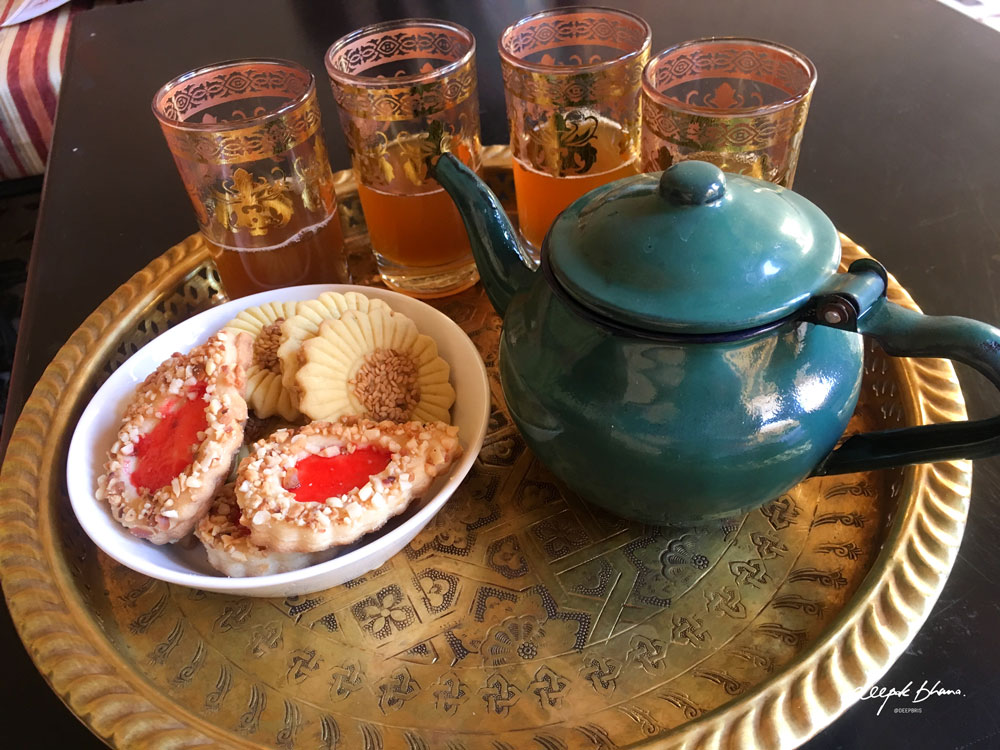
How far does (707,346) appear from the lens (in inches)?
18.9

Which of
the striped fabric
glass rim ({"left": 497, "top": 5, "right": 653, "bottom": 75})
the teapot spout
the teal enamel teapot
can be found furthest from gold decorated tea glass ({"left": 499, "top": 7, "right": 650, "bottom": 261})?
the striped fabric

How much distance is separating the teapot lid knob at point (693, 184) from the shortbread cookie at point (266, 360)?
1.30 feet

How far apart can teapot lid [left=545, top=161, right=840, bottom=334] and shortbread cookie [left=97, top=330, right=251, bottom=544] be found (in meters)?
0.32

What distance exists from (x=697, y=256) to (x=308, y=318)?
0.41 m

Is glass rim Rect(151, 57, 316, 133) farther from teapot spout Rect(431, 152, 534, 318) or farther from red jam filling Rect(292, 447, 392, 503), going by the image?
red jam filling Rect(292, 447, 392, 503)

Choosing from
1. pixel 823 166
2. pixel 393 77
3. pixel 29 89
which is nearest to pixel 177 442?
pixel 393 77

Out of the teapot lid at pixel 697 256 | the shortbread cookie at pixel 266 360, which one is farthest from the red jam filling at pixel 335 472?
the teapot lid at pixel 697 256

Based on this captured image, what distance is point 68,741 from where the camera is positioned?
618 millimetres

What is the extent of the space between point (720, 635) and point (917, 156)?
871mm

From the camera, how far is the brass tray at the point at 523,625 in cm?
55

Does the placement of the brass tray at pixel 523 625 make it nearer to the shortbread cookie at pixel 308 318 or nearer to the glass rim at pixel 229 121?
the shortbread cookie at pixel 308 318

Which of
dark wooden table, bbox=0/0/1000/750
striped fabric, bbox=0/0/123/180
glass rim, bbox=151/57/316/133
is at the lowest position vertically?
striped fabric, bbox=0/0/123/180

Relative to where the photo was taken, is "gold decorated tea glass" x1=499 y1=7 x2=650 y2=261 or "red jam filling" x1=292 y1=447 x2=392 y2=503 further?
A: "gold decorated tea glass" x1=499 y1=7 x2=650 y2=261

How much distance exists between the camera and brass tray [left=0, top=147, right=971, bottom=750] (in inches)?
21.6
